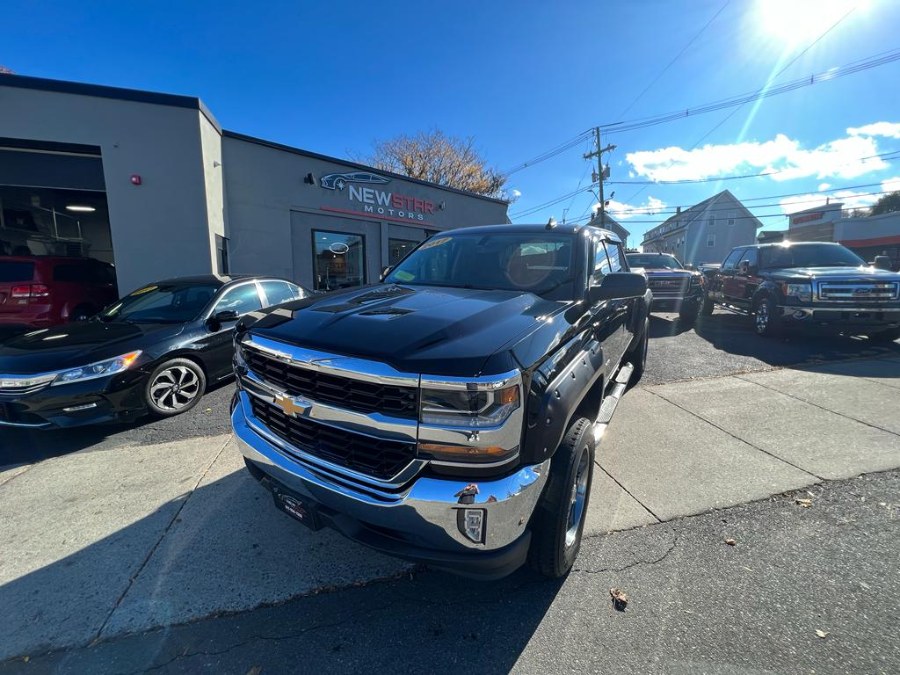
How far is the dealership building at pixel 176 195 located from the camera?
7934mm

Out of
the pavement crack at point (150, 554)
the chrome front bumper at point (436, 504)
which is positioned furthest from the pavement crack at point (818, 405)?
the pavement crack at point (150, 554)

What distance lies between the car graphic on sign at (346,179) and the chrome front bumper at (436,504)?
11.7 meters

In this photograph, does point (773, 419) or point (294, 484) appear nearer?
A: point (294, 484)

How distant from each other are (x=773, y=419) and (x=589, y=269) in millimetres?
3201

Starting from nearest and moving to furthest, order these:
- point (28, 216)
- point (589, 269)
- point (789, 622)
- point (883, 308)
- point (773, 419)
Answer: point (789, 622), point (589, 269), point (773, 419), point (883, 308), point (28, 216)

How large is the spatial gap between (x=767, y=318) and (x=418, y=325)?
9.13 m

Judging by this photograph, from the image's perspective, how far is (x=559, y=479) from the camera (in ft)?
6.31

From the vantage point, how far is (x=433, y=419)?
157cm

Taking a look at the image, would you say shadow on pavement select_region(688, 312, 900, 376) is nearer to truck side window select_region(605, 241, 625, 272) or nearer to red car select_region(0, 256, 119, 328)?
truck side window select_region(605, 241, 625, 272)

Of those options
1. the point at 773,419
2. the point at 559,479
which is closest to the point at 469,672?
the point at 559,479

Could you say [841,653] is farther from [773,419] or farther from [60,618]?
[60,618]

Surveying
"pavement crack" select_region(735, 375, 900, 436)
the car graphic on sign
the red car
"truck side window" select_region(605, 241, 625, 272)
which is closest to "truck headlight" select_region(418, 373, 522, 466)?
"truck side window" select_region(605, 241, 625, 272)

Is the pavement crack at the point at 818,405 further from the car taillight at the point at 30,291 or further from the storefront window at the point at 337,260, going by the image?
the car taillight at the point at 30,291

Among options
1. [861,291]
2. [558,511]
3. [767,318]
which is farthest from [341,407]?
[767,318]
